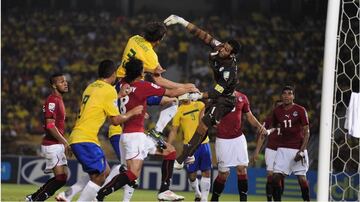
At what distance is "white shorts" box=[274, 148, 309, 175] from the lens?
1261 cm

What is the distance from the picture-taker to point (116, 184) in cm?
934

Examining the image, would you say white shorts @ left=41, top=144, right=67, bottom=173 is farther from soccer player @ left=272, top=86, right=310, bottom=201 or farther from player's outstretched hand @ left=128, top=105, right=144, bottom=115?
soccer player @ left=272, top=86, right=310, bottom=201

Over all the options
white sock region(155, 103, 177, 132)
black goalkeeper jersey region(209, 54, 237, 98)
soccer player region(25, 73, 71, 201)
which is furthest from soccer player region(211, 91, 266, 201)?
soccer player region(25, 73, 71, 201)

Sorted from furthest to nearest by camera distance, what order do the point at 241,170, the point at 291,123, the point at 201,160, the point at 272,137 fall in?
the point at 272,137
the point at 201,160
the point at 291,123
the point at 241,170

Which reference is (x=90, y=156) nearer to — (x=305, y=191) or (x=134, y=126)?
(x=134, y=126)

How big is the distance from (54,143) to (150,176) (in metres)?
7.85

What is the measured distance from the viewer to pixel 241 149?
469 inches

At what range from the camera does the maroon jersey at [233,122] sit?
12.0 meters

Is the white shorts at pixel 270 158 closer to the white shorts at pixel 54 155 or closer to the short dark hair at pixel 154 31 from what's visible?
the white shorts at pixel 54 155

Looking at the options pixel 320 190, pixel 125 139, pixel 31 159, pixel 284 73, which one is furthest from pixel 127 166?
pixel 284 73

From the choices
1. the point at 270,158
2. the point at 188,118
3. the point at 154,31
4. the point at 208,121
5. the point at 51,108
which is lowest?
the point at 270,158

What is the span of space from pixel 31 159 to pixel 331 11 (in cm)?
1243

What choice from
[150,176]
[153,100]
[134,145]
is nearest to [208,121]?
[153,100]

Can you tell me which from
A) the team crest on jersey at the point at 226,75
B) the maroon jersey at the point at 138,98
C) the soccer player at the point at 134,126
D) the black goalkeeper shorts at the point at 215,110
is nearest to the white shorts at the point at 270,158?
the black goalkeeper shorts at the point at 215,110
